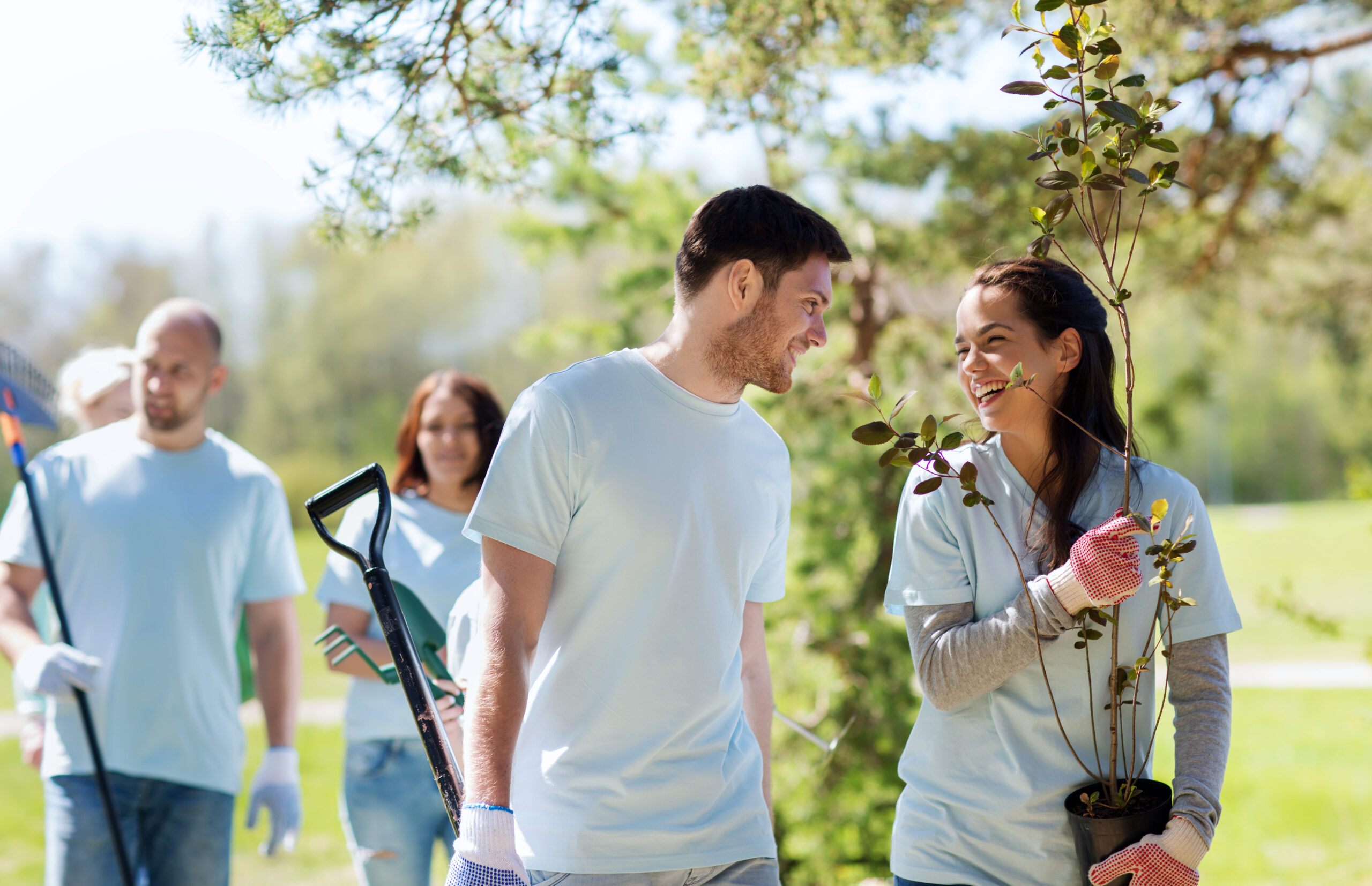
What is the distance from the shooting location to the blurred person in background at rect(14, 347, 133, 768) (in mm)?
3078

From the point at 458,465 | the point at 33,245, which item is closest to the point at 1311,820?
the point at 458,465

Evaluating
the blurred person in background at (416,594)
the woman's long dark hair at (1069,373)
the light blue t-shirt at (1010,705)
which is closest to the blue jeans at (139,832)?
the blurred person in background at (416,594)

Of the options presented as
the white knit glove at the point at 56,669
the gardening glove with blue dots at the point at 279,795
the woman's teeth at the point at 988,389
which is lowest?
the gardening glove with blue dots at the point at 279,795

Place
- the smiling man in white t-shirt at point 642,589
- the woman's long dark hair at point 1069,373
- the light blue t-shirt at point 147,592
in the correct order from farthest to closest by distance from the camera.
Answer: the light blue t-shirt at point 147,592, the woman's long dark hair at point 1069,373, the smiling man in white t-shirt at point 642,589

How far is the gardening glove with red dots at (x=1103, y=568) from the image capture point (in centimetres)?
148

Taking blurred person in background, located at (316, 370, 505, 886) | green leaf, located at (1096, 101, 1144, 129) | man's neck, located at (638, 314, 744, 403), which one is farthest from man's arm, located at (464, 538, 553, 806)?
blurred person in background, located at (316, 370, 505, 886)

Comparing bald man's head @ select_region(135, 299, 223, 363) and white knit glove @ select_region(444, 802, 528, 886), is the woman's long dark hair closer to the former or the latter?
white knit glove @ select_region(444, 802, 528, 886)

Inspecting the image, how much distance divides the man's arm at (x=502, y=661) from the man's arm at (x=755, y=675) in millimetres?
480

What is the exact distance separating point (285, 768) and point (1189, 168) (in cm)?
371

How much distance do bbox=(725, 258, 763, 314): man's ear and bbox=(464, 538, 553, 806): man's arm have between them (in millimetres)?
489

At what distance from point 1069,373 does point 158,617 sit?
2212mm

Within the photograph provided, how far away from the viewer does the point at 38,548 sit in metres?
2.81

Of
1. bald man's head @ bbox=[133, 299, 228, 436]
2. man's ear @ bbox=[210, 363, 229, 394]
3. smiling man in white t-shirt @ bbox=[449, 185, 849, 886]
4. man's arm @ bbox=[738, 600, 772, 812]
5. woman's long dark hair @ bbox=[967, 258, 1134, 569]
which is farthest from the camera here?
man's ear @ bbox=[210, 363, 229, 394]

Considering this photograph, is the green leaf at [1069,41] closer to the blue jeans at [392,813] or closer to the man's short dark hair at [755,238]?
the man's short dark hair at [755,238]
